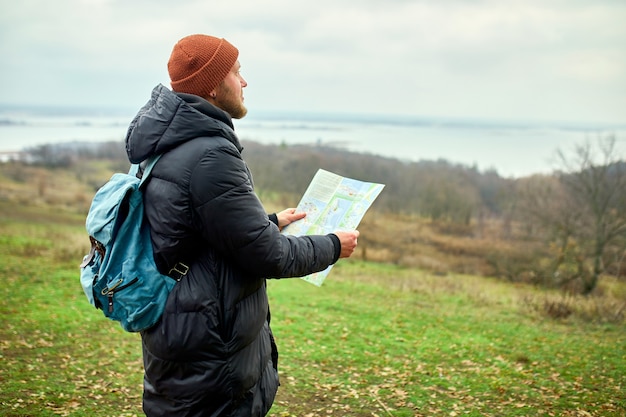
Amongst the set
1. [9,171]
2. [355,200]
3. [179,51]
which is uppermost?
[179,51]

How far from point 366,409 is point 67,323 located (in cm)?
543

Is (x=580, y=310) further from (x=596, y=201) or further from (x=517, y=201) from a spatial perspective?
(x=517, y=201)

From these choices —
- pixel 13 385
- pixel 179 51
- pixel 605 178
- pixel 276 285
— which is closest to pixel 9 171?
pixel 276 285

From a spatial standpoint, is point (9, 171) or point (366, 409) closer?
point (366, 409)

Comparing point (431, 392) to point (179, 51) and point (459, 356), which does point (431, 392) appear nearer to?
point (459, 356)

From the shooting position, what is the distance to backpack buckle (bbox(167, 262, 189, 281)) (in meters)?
2.30

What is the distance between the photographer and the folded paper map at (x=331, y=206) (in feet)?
9.54

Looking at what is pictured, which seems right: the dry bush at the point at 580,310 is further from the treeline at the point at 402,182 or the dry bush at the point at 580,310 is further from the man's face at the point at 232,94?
the treeline at the point at 402,182

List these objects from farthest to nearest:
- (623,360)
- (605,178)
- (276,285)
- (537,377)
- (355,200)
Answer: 1. (605,178)
2. (276,285)
3. (623,360)
4. (537,377)
5. (355,200)

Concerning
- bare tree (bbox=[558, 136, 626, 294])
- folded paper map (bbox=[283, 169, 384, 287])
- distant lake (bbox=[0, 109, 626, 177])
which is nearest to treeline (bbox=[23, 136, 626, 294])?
bare tree (bbox=[558, 136, 626, 294])

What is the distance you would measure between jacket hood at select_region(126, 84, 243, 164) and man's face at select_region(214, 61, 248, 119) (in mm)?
174

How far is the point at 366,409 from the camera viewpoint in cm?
567

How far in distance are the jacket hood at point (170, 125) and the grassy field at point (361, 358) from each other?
12.6 feet

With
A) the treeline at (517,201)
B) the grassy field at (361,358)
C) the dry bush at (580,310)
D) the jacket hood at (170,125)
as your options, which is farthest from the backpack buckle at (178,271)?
the treeline at (517,201)
